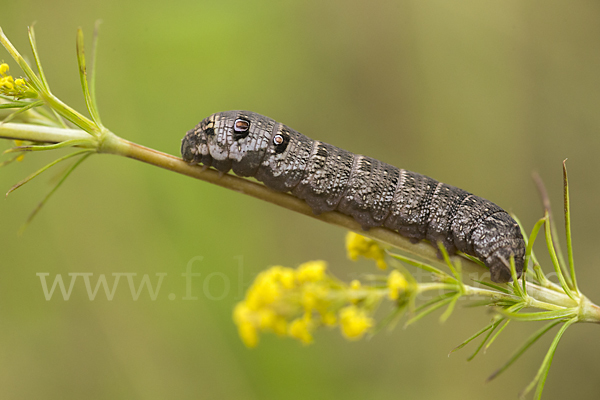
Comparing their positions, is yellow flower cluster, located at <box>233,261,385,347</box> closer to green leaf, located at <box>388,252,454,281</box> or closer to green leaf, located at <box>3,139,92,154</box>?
green leaf, located at <box>388,252,454,281</box>

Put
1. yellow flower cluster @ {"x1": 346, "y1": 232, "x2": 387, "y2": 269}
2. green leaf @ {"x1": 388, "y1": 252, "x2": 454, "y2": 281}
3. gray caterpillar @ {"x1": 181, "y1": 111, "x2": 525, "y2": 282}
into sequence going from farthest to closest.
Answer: gray caterpillar @ {"x1": 181, "y1": 111, "x2": 525, "y2": 282}, yellow flower cluster @ {"x1": 346, "y1": 232, "x2": 387, "y2": 269}, green leaf @ {"x1": 388, "y1": 252, "x2": 454, "y2": 281}

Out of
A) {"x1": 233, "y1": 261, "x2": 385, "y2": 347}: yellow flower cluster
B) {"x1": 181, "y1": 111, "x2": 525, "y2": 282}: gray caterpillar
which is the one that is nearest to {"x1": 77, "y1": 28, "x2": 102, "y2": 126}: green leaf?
{"x1": 181, "y1": 111, "x2": 525, "y2": 282}: gray caterpillar

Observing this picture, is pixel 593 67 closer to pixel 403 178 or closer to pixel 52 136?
pixel 403 178

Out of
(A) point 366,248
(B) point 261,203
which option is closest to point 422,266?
(A) point 366,248

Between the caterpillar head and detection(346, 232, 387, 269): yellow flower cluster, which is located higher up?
the caterpillar head

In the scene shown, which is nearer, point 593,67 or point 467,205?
point 467,205

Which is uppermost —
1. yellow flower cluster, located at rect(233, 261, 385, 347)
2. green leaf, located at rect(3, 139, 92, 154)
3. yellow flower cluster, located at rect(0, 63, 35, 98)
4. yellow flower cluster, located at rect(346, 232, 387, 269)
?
yellow flower cluster, located at rect(0, 63, 35, 98)

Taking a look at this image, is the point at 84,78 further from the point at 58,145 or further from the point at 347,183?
the point at 347,183

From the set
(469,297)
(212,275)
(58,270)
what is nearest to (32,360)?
(58,270)
